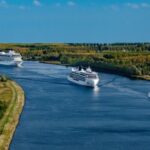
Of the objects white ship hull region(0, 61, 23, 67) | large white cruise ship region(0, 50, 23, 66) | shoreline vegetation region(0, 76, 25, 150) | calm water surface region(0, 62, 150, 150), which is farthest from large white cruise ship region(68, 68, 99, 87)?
large white cruise ship region(0, 50, 23, 66)

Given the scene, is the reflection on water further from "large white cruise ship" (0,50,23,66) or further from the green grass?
"large white cruise ship" (0,50,23,66)

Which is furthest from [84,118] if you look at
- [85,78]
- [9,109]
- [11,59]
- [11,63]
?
[11,59]

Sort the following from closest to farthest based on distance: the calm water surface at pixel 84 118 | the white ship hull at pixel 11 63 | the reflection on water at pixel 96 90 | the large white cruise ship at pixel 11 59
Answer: the calm water surface at pixel 84 118 → the reflection on water at pixel 96 90 → the white ship hull at pixel 11 63 → the large white cruise ship at pixel 11 59

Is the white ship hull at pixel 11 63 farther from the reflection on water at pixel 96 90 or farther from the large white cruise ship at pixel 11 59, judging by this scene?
the reflection on water at pixel 96 90

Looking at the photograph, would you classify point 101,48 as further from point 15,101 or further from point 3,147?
point 3,147

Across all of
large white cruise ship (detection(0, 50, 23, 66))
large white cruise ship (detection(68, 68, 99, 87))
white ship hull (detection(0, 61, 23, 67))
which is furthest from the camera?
large white cruise ship (detection(0, 50, 23, 66))

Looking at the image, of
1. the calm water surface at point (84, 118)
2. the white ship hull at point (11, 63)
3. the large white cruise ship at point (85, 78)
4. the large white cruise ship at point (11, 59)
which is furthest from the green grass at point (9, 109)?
the large white cruise ship at point (11, 59)
